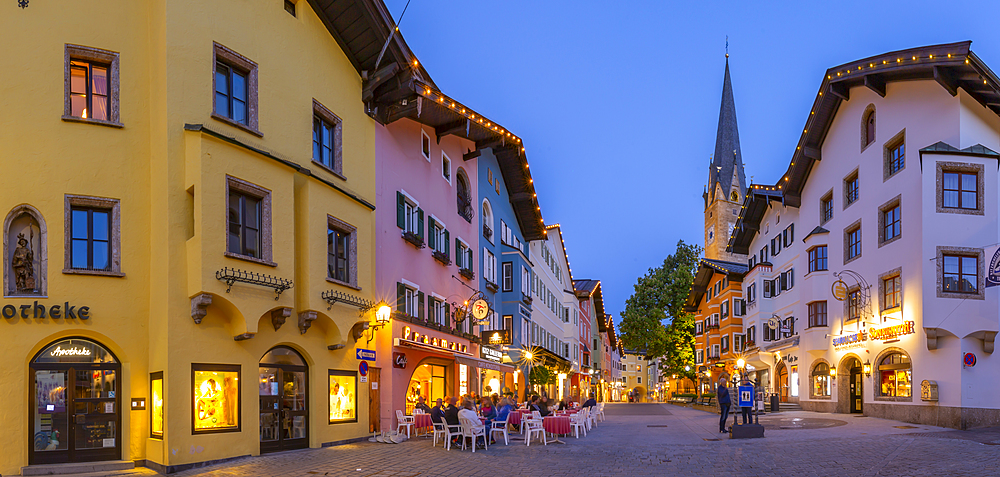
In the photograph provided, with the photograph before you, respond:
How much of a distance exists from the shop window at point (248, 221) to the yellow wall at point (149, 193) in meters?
0.19

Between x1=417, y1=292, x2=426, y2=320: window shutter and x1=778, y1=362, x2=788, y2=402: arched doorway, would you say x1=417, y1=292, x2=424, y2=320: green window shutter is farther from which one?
x1=778, y1=362, x2=788, y2=402: arched doorway

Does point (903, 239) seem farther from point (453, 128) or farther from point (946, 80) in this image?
point (453, 128)

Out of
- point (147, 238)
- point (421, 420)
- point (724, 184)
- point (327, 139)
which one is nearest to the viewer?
point (147, 238)

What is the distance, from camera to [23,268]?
13.9 metres

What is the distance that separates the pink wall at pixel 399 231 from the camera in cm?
2178

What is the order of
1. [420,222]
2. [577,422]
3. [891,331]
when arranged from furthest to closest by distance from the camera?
[891,331], [420,222], [577,422]

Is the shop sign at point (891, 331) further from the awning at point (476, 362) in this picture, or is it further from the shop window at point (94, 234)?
the shop window at point (94, 234)

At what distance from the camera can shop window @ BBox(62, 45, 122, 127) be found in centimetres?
1482

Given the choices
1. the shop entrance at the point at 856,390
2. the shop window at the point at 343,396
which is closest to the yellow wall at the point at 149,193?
the shop window at the point at 343,396

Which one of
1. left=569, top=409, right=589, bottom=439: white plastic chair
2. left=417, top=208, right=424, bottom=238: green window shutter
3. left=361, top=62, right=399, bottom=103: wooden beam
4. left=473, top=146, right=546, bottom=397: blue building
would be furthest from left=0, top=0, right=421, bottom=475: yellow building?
left=473, top=146, right=546, bottom=397: blue building

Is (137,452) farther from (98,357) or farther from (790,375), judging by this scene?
(790,375)

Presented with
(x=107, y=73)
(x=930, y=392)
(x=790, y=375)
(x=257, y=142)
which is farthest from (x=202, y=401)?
(x=790, y=375)

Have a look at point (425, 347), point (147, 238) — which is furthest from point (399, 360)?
point (147, 238)

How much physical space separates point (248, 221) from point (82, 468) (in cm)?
552
